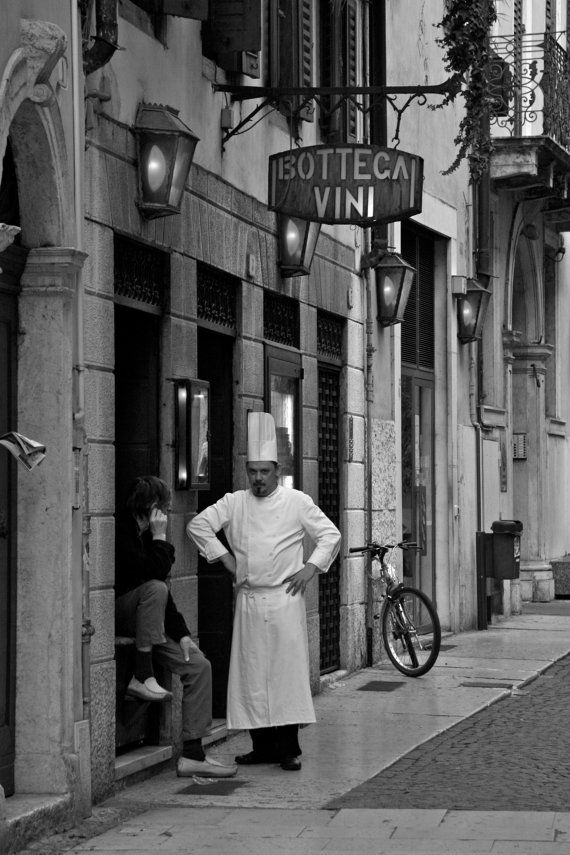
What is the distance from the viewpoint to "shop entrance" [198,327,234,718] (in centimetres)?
1120

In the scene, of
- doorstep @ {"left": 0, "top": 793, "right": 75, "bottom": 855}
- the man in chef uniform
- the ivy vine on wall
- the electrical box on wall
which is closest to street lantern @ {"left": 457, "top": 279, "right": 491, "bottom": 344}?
the electrical box on wall

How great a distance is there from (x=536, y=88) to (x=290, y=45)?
891cm

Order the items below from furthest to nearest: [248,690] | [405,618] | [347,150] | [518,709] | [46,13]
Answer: [405,618] → [518,709] → [347,150] → [248,690] → [46,13]

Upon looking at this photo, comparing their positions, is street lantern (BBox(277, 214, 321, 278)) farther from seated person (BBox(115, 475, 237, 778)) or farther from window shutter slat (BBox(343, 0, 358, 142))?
A: seated person (BBox(115, 475, 237, 778))

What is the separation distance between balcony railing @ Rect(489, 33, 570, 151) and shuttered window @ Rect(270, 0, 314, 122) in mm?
6581

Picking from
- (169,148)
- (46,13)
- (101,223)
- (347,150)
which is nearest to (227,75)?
(347,150)

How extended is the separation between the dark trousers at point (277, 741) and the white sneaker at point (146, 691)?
80 centimetres

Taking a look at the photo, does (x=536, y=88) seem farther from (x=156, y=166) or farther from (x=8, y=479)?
(x=8, y=479)

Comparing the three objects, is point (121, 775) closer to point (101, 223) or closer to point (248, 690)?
point (248, 690)

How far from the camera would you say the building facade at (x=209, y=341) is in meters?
8.05

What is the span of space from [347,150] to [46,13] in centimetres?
343

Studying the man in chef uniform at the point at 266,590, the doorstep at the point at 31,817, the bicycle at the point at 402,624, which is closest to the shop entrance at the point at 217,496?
the man in chef uniform at the point at 266,590

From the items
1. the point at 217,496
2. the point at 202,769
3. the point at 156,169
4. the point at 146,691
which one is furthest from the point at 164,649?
the point at 156,169

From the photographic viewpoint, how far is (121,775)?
901cm
